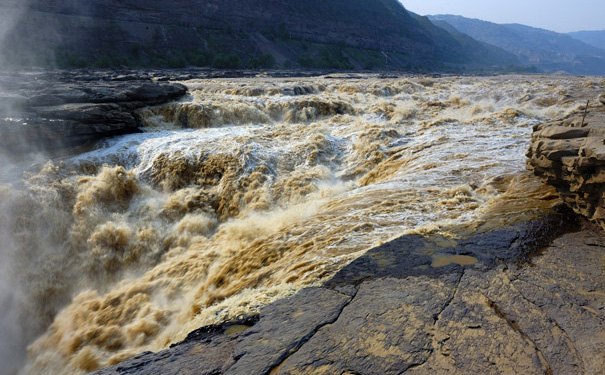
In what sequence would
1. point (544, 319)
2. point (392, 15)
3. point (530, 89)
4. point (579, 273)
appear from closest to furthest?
point (544, 319)
point (579, 273)
point (530, 89)
point (392, 15)

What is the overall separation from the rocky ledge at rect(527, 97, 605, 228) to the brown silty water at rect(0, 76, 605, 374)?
0.42 m

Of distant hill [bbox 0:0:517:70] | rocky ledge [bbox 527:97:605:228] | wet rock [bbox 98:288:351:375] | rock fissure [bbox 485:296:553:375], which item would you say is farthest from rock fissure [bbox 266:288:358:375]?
distant hill [bbox 0:0:517:70]

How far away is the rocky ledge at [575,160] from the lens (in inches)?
179

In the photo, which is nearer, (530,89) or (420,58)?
(530,89)

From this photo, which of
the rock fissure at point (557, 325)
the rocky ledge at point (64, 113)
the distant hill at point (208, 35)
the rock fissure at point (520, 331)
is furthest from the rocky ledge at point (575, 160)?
the distant hill at point (208, 35)

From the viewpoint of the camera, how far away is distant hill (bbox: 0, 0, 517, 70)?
3897 cm

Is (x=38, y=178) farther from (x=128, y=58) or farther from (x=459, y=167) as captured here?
(x=128, y=58)

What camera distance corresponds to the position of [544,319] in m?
3.17

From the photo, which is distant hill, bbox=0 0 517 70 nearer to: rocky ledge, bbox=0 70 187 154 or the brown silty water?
rocky ledge, bbox=0 70 187 154

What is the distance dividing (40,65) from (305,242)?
41.1 metres

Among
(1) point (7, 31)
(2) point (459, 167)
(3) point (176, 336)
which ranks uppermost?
(1) point (7, 31)

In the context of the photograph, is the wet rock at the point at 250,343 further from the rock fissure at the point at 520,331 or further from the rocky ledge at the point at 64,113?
the rocky ledge at the point at 64,113

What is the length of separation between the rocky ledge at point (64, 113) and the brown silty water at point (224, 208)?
0.60m

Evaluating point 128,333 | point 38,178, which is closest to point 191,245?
point 128,333
